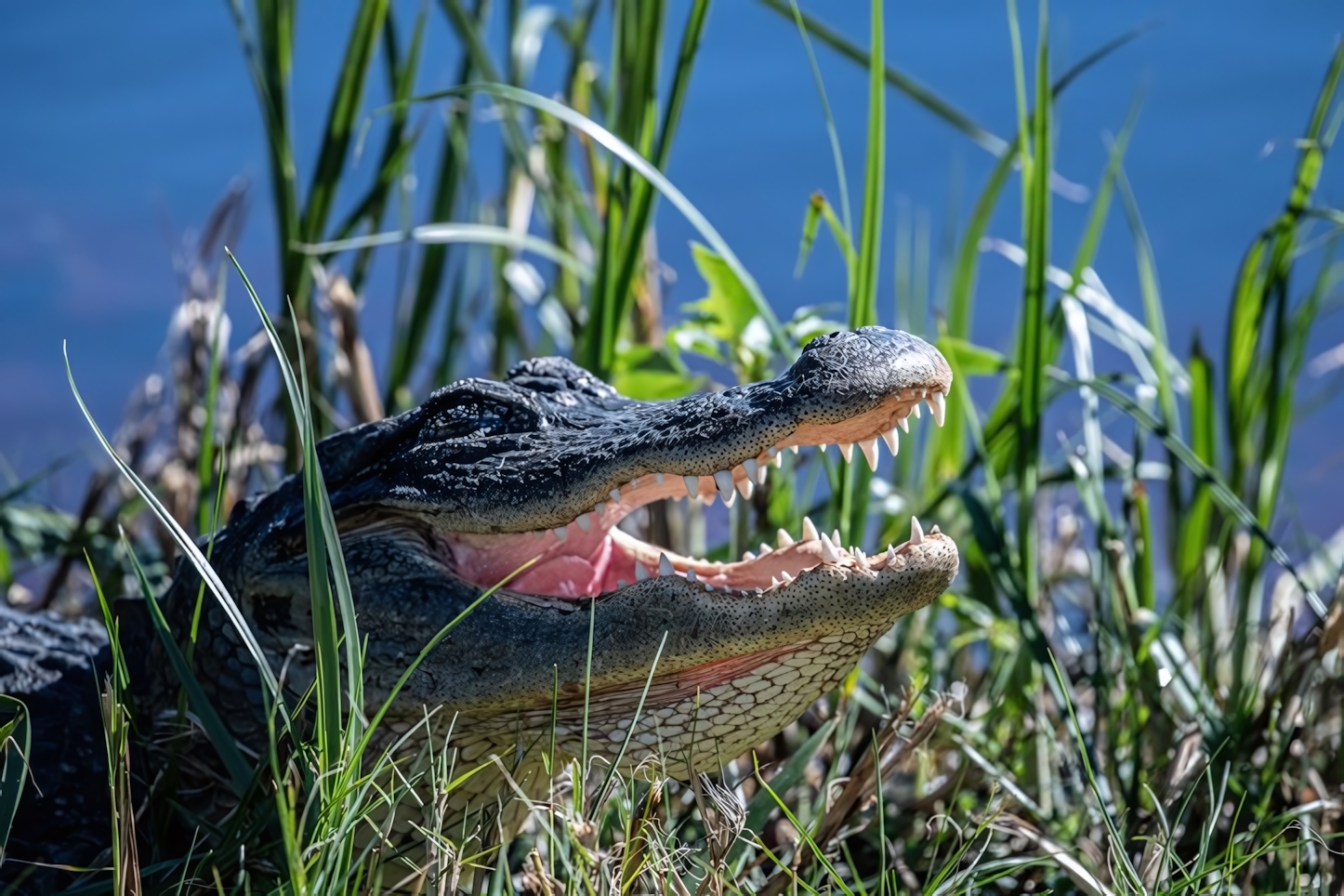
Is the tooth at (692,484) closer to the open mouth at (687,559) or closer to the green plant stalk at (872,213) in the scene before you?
the open mouth at (687,559)

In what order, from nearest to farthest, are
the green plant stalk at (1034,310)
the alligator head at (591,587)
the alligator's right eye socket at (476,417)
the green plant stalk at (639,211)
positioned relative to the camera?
the alligator head at (591,587) < the alligator's right eye socket at (476,417) < the green plant stalk at (1034,310) < the green plant stalk at (639,211)

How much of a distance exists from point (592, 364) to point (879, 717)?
2.62ft

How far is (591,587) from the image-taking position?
6.23 ft

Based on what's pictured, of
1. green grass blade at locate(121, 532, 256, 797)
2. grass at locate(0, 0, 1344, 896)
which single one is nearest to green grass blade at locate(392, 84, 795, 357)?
grass at locate(0, 0, 1344, 896)

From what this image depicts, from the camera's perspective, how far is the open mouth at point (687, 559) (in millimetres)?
1530

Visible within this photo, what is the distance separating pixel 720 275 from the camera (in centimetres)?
223

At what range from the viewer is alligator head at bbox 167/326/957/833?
1.49 m

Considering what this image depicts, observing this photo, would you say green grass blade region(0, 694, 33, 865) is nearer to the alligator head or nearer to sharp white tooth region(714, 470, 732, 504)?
the alligator head

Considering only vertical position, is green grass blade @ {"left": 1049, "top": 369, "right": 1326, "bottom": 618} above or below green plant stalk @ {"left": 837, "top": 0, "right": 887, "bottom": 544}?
below

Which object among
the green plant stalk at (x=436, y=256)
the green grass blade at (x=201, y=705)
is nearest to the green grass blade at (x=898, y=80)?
the green plant stalk at (x=436, y=256)

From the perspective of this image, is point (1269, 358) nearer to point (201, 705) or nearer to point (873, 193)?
point (873, 193)

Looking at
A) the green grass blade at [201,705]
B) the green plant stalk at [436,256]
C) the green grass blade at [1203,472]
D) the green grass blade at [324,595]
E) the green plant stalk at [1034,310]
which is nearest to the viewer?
the green grass blade at [324,595]

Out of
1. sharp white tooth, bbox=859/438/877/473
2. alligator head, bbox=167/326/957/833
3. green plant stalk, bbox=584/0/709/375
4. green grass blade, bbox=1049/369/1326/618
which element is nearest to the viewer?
alligator head, bbox=167/326/957/833

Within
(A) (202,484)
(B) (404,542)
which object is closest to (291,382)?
(B) (404,542)
